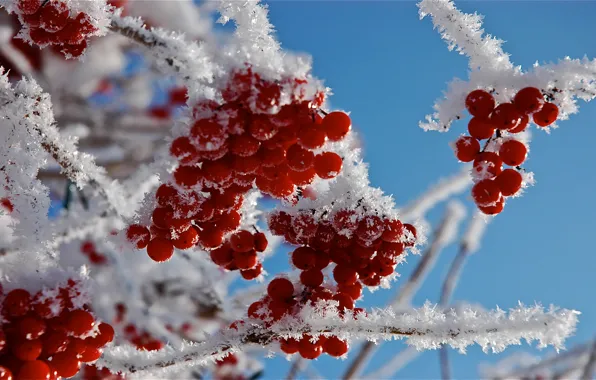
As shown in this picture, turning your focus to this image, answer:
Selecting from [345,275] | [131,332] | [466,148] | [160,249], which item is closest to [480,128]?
[466,148]

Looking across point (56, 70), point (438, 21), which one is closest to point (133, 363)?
point (438, 21)

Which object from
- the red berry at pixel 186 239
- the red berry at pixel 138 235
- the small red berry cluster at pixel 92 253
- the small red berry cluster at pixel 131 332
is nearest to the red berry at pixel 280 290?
the red berry at pixel 186 239

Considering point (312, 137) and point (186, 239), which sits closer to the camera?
point (312, 137)

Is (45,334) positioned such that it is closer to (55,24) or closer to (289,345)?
(289,345)

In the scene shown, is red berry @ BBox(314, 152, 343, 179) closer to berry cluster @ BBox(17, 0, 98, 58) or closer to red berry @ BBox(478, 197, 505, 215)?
red berry @ BBox(478, 197, 505, 215)

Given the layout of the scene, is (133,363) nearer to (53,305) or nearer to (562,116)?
(53,305)

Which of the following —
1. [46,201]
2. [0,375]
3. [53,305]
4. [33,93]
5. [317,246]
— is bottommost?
[0,375]
